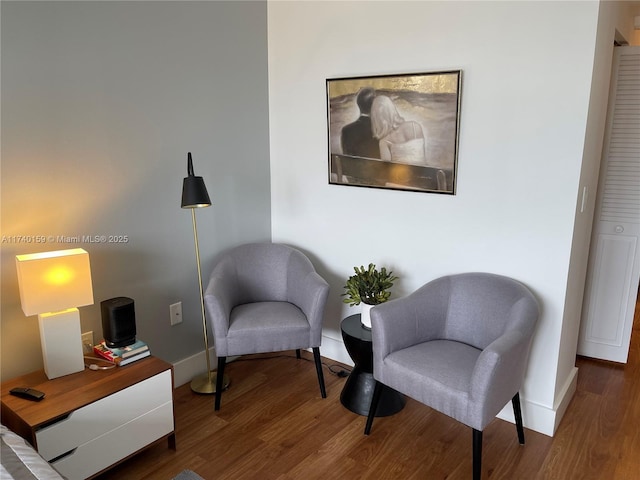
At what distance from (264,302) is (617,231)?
2.22 m

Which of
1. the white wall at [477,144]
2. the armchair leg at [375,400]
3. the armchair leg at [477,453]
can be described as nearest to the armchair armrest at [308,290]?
the white wall at [477,144]

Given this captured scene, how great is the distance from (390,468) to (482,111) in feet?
5.67

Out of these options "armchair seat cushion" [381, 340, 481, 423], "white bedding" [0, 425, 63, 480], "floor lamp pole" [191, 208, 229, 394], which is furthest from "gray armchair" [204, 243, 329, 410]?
"white bedding" [0, 425, 63, 480]

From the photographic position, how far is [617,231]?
9.87 ft

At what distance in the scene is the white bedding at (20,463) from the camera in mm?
1388

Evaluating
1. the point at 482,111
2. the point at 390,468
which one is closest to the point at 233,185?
the point at 482,111

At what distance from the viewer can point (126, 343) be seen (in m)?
2.25

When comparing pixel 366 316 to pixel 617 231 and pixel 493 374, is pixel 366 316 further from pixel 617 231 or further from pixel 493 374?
pixel 617 231

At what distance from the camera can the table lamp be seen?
6.28 feet

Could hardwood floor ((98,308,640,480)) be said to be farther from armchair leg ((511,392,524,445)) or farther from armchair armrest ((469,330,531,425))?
armchair armrest ((469,330,531,425))

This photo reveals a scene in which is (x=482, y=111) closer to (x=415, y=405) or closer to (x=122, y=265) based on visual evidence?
(x=415, y=405)

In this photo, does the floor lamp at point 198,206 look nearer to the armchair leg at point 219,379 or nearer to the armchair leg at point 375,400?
the armchair leg at point 219,379

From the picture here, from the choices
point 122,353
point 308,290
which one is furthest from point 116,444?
point 308,290

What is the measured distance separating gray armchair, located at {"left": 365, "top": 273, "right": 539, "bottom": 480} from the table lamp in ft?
4.22
